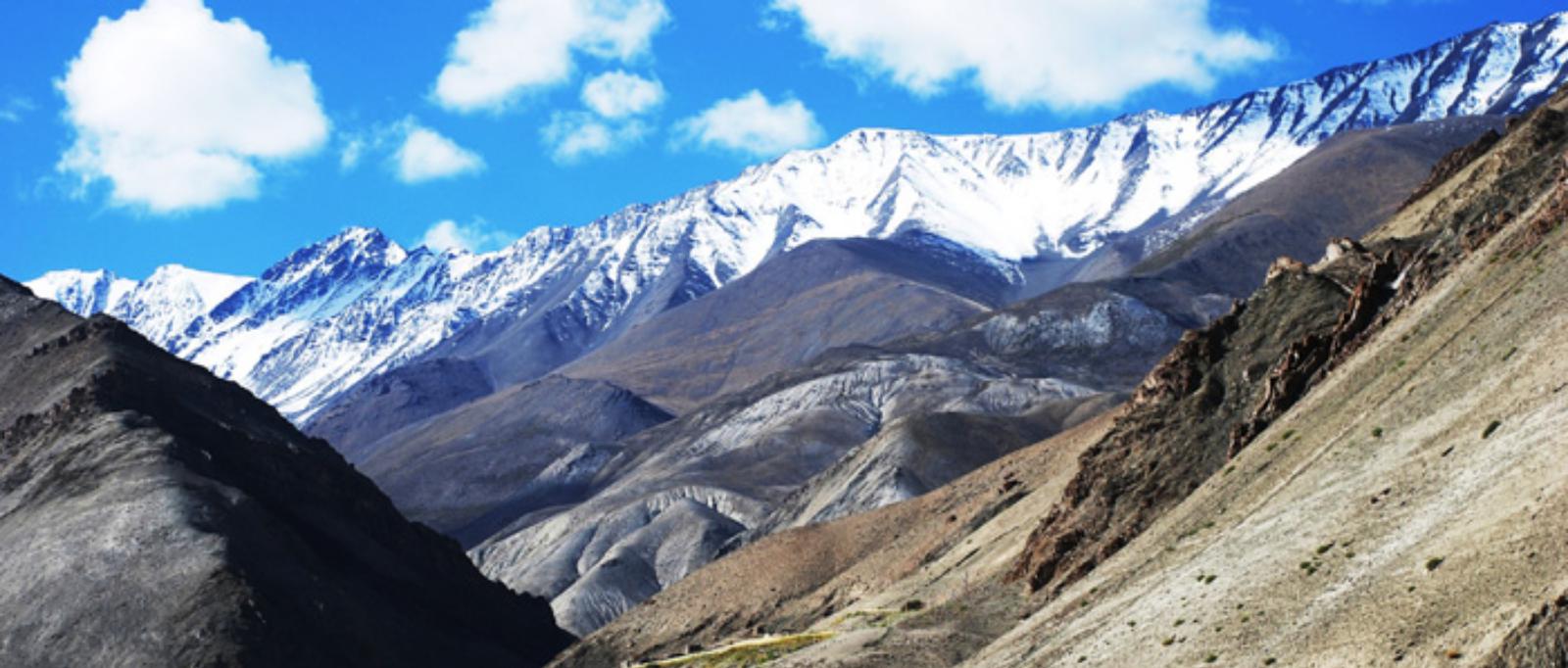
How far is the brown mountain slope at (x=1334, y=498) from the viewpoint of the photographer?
3509cm

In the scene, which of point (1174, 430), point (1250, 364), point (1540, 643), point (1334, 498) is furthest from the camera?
point (1174, 430)

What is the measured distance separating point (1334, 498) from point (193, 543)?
73.9 metres

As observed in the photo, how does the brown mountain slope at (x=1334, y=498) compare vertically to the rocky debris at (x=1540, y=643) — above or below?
above

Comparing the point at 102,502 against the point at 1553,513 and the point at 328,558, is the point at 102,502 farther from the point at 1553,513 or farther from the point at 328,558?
the point at 1553,513

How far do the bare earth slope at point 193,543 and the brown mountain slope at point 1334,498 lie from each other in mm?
27844

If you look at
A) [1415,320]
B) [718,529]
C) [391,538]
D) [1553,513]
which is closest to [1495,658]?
[1553,513]

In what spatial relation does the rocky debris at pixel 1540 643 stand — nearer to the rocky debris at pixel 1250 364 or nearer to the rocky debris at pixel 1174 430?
the rocky debris at pixel 1250 364

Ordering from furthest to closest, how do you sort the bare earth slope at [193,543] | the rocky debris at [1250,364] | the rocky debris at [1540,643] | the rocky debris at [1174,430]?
the bare earth slope at [193,543] → the rocky debris at [1174,430] → the rocky debris at [1250,364] → the rocky debris at [1540,643]

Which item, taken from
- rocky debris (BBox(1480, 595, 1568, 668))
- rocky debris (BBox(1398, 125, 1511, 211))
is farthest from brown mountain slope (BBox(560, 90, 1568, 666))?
rocky debris (BBox(1398, 125, 1511, 211))

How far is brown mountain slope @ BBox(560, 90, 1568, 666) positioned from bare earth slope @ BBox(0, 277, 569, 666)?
27844mm

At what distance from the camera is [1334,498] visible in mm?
45625

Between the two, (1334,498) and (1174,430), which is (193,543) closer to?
(1174,430)

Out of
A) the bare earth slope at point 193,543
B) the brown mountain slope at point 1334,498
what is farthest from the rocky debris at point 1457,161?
the bare earth slope at point 193,543

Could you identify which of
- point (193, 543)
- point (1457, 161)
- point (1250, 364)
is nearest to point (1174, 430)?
point (1250, 364)
